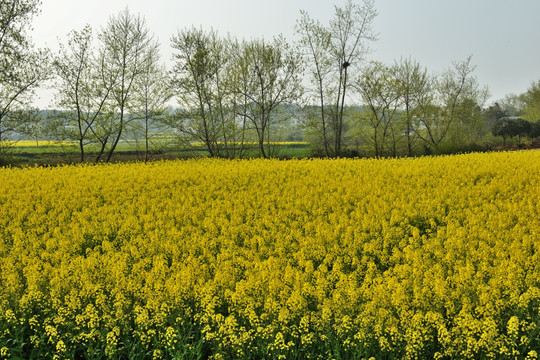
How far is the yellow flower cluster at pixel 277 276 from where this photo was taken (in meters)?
4.63

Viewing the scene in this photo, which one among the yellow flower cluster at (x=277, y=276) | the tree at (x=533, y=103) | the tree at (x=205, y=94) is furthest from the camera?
the tree at (x=533, y=103)

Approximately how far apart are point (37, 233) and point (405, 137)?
36906 mm

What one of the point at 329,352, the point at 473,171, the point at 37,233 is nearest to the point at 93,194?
the point at 37,233

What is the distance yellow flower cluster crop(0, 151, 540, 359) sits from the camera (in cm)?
463

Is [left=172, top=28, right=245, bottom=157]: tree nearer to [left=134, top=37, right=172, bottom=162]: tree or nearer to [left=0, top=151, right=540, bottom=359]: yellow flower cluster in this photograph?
[left=134, top=37, right=172, bottom=162]: tree

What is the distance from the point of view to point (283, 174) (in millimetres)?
16250

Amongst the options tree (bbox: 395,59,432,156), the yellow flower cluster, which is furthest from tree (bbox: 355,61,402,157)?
the yellow flower cluster

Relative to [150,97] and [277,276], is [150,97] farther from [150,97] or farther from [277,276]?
[277,276]

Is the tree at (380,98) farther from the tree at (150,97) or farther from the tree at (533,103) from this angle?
the tree at (533,103)

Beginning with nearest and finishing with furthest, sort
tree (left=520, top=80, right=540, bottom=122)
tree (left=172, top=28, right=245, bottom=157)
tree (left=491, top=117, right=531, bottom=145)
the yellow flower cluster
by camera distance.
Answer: the yellow flower cluster < tree (left=172, top=28, right=245, bottom=157) < tree (left=491, top=117, right=531, bottom=145) < tree (left=520, top=80, right=540, bottom=122)

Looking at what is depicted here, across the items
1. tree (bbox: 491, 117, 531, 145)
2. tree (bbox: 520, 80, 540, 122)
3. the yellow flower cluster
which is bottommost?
the yellow flower cluster

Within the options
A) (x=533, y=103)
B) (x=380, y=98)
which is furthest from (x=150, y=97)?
(x=533, y=103)

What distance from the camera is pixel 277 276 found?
592 centimetres

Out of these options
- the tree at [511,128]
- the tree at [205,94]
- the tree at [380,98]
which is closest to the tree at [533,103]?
the tree at [511,128]
